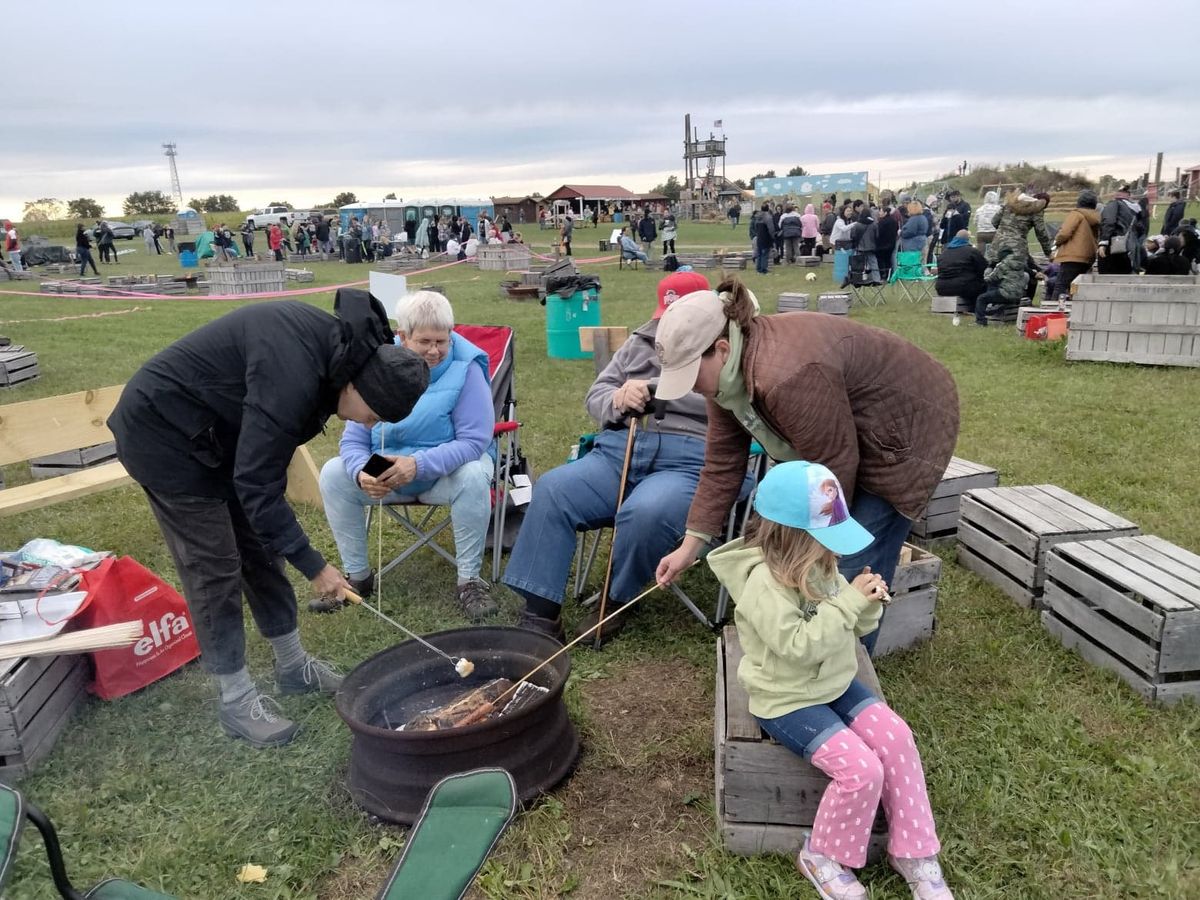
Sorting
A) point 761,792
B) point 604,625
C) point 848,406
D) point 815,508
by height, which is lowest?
point 604,625

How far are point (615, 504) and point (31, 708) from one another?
224 cm

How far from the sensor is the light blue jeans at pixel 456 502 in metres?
4.00

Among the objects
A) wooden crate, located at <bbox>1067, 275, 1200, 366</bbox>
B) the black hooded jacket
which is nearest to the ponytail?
the black hooded jacket

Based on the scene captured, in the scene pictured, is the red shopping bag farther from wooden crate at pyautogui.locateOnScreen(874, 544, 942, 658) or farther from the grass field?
wooden crate at pyautogui.locateOnScreen(874, 544, 942, 658)

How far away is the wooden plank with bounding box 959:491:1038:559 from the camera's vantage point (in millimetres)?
3635

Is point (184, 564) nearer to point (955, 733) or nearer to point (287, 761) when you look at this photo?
point (287, 761)

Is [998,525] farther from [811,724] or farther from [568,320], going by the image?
[568,320]

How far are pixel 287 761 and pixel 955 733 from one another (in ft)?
7.52

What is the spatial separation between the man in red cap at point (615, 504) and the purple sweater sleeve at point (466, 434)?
46 cm

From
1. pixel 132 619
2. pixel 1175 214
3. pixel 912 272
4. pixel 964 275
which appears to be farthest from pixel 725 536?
pixel 1175 214

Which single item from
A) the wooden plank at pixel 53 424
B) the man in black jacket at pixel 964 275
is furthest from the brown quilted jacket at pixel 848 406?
the man in black jacket at pixel 964 275

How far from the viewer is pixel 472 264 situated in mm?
26453

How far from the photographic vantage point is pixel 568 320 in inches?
379

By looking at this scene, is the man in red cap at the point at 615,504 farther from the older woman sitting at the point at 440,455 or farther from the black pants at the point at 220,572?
the black pants at the point at 220,572
